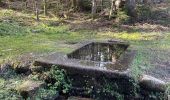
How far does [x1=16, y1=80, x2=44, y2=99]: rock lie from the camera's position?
6.20m

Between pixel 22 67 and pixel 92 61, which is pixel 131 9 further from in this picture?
pixel 22 67

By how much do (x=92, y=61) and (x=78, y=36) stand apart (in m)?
4.77

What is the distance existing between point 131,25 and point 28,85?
902 centimetres

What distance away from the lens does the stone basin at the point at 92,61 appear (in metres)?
7.02

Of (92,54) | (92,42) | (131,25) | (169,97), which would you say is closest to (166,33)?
(131,25)

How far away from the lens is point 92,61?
25.3ft

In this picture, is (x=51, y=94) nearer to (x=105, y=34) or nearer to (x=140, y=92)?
(x=140, y=92)

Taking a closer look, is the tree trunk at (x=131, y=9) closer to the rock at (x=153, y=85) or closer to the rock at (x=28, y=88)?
the rock at (x=153, y=85)

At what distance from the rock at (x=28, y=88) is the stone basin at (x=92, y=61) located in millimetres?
804

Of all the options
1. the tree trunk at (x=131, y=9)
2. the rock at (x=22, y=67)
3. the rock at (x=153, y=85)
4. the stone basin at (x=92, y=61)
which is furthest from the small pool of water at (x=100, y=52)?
the tree trunk at (x=131, y=9)

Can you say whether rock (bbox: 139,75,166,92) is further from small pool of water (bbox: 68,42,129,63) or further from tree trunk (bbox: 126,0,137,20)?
tree trunk (bbox: 126,0,137,20)

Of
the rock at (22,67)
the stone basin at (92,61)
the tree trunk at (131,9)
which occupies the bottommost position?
the rock at (22,67)

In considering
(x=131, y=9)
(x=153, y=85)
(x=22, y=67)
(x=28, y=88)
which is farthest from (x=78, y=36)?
(x=28, y=88)

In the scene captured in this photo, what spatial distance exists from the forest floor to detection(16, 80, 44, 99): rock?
21.5 inches
